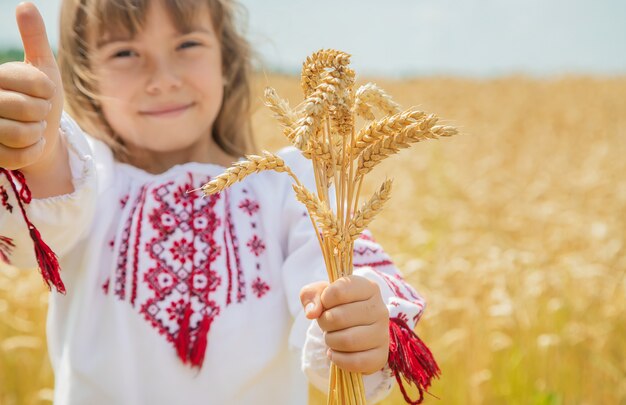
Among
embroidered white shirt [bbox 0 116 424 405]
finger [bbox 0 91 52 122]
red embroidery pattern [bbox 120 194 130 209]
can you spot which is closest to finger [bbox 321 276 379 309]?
embroidered white shirt [bbox 0 116 424 405]

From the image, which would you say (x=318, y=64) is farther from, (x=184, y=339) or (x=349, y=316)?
(x=184, y=339)

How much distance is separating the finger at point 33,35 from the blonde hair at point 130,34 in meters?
0.46

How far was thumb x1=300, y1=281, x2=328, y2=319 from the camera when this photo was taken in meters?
1.10

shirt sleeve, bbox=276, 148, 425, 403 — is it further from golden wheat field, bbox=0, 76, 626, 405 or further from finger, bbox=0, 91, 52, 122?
finger, bbox=0, 91, 52, 122

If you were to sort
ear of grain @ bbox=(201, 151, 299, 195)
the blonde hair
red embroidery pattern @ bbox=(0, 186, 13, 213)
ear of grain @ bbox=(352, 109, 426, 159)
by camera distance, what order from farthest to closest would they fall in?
the blonde hair → red embroidery pattern @ bbox=(0, 186, 13, 213) → ear of grain @ bbox=(352, 109, 426, 159) → ear of grain @ bbox=(201, 151, 299, 195)

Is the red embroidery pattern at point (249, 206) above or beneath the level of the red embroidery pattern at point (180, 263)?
above

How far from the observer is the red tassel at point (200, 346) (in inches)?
59.7

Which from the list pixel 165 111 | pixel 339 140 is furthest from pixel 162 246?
pixel 339 140

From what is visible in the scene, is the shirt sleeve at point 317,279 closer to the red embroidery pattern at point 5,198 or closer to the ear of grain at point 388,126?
the ear of grain at point 388,126

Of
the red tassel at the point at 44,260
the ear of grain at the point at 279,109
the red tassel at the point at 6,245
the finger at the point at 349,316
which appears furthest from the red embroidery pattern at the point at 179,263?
the ear of grain at the point at 279,109

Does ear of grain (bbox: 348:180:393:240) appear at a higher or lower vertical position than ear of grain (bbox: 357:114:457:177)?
lower

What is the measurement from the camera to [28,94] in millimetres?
1054

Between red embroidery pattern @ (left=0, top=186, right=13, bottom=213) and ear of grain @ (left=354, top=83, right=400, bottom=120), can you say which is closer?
ear of grain @ (left=354, top=83, right=400, bottom=120)

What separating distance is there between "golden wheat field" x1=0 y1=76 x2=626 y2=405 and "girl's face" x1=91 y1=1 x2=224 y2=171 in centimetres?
16
